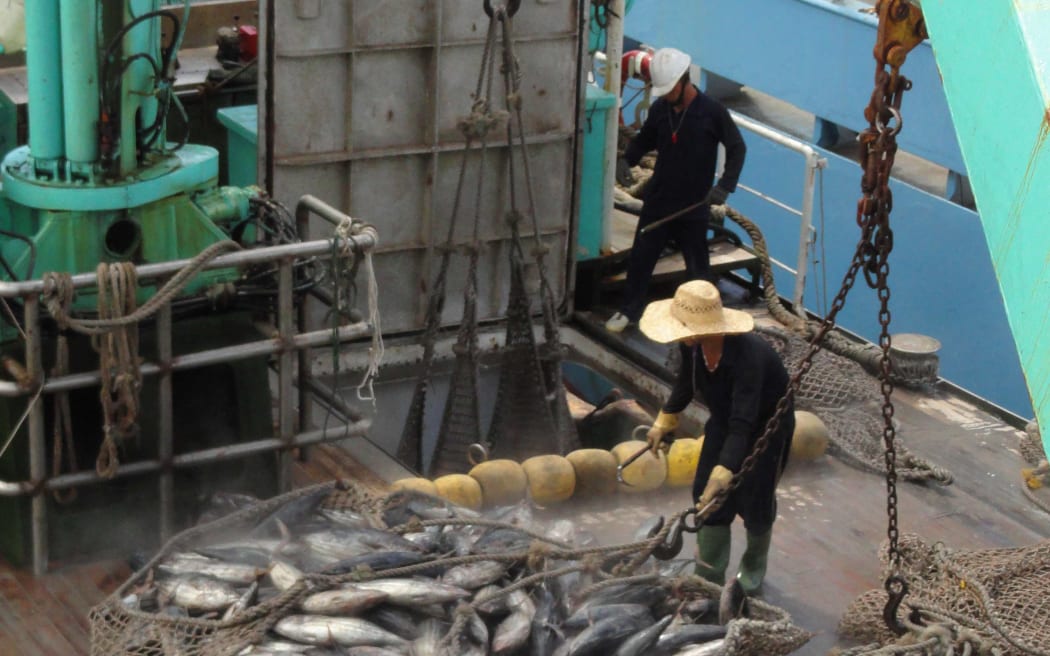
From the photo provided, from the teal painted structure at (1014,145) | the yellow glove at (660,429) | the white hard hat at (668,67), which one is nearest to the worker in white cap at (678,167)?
the white hard hat at (668,67)

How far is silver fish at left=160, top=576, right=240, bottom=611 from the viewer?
6090 millimetres

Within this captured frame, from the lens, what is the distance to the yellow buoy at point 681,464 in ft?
26.6

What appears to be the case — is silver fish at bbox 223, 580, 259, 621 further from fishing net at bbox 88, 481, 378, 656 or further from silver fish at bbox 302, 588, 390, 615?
silver fish at bbox 302, 588, 390, 615

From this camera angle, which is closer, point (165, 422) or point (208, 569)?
point (208, 569)

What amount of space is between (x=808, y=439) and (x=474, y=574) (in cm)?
293

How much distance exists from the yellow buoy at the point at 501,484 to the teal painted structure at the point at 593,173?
9.38 ft

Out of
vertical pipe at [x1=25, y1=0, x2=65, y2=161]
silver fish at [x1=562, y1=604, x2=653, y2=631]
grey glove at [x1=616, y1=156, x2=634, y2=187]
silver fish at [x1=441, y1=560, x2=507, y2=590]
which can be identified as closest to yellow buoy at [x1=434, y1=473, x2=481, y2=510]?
silver fish at [x1=441, y1=560, x2=507, y2=590]

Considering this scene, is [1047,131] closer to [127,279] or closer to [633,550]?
[633,550]

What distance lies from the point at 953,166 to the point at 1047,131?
421 inches

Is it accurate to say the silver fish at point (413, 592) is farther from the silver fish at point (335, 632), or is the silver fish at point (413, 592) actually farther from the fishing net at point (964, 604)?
the fishing net at point (964, 604)

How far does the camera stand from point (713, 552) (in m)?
6.93

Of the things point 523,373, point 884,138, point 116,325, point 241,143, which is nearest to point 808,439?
point 523,373

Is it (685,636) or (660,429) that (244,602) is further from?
(660,429)

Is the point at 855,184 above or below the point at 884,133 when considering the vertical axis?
below
